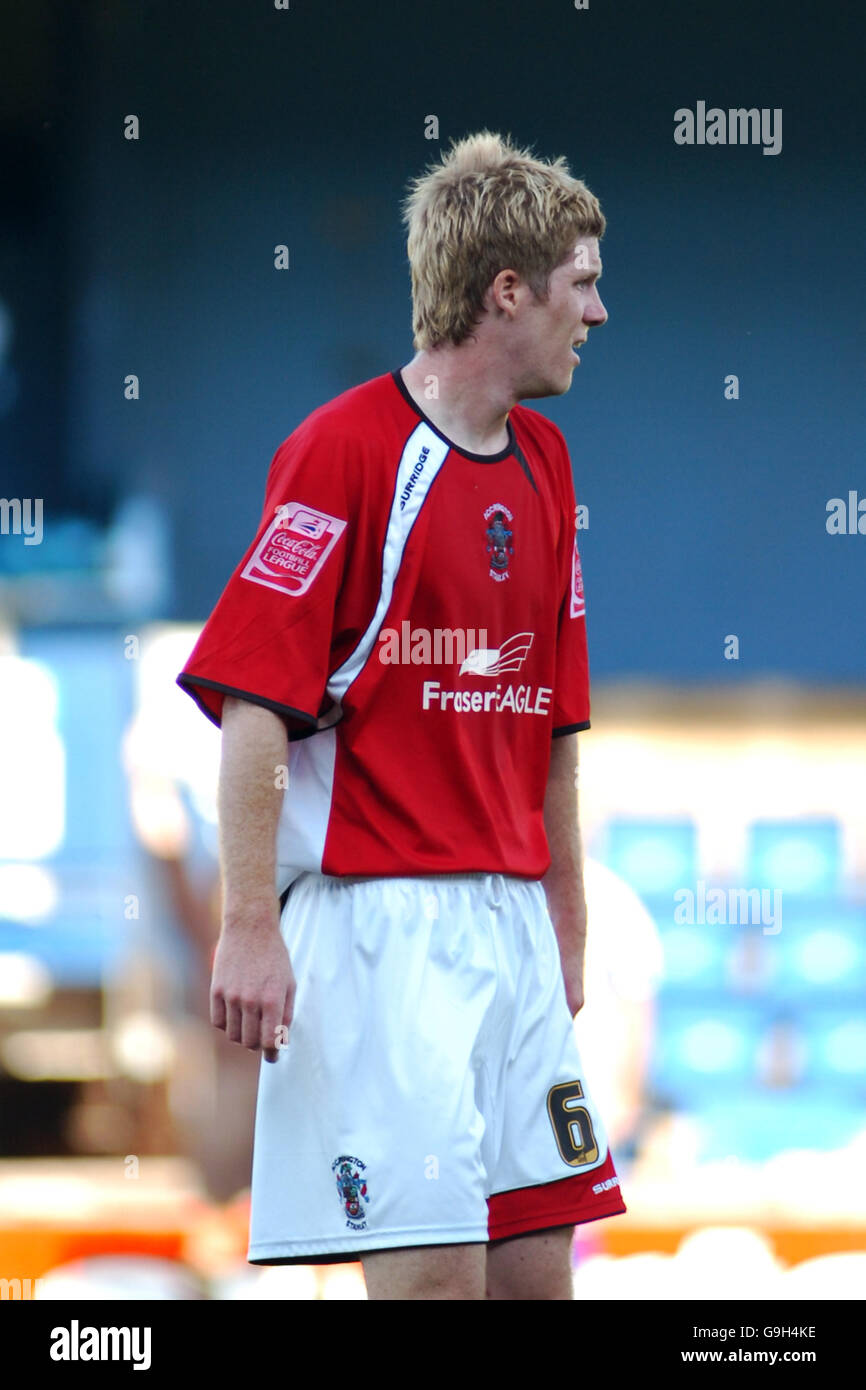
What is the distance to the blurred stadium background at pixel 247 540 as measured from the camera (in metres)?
4.09

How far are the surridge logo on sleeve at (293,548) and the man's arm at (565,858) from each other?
45cm

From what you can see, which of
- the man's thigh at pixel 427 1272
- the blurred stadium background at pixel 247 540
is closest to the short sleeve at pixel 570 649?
the man's thigh at pixel 427 1272

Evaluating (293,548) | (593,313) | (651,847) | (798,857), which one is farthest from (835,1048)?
(293,548)

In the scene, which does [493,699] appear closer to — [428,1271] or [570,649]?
[570,649]

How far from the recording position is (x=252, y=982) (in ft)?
5.75

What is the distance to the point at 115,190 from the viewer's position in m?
4.18

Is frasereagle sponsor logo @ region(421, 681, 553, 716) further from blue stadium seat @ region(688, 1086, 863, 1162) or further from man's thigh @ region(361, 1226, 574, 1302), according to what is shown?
blue stadium seat @ region(688, 1086, 863, 1162)

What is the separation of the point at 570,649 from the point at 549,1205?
2.12ft

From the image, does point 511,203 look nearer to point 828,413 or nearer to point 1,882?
point 828,413

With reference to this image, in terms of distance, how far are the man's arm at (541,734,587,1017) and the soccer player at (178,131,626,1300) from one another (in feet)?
0.32

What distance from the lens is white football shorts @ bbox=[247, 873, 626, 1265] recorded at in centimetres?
178

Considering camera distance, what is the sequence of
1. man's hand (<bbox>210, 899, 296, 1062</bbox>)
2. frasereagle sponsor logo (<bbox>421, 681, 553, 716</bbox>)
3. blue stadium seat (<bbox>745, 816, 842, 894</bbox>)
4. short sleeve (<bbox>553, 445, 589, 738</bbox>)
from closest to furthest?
1. man's hand (<bbox>210, 899, 296, 1062</bbox>)
2. frasereagle sponsor logo (<bbox>421, 681, 553, 716</bbox>)
3. short sleeve (<bbox>553, 445, 589, 738</bbox>)
4. blue stadium seat (<bbox>745, 816, 842, 894</bbox>)

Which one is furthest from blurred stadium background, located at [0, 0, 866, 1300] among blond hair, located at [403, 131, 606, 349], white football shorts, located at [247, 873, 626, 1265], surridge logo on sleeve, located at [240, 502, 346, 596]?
surridge logo on sleeve, located at [240, 502, 346, 596]
